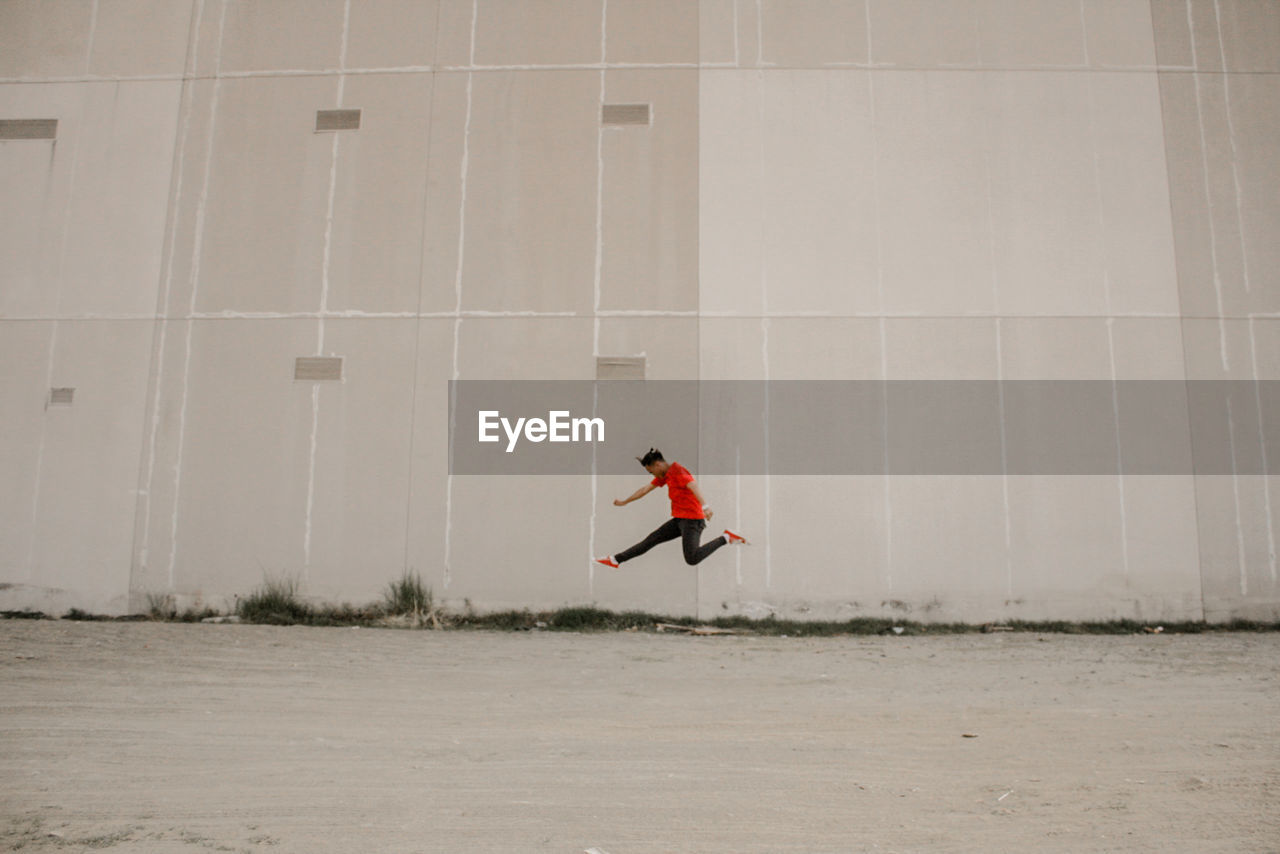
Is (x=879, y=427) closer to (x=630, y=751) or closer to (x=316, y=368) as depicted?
(x=630, y=751)

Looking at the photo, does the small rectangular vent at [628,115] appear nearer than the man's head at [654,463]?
No

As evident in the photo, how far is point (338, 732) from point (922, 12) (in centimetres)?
1232

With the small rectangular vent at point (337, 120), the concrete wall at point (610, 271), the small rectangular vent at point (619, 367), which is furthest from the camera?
the small rectangular vent at point (337, 120)

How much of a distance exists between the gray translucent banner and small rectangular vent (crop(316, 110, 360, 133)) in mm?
4653

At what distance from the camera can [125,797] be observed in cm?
447

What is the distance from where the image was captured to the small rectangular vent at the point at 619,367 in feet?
37.1

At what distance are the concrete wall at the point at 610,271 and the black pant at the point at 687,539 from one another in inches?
71.1

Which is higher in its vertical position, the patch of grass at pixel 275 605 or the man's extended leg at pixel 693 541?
Result: the man's extended leg at pixel 693 541

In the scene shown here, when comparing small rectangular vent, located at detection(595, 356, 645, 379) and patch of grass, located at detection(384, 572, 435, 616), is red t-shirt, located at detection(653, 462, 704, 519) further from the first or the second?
patch of grass, located at detection(384, 572, 435, 616)

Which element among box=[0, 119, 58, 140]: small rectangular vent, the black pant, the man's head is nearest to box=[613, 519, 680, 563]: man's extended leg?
the black pant

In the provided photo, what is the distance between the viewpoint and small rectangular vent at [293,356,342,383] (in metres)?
11.5

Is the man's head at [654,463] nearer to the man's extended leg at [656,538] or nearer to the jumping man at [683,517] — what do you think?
the jumping man at [683,517]

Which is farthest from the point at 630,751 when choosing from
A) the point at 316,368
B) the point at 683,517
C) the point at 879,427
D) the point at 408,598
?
the point at 316,368

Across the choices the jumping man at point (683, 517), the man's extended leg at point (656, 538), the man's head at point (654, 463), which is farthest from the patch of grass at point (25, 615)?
the man's head at point (654, 463)
